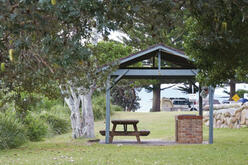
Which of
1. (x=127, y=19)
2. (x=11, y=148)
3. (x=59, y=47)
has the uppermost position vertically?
(x=127, y=19)

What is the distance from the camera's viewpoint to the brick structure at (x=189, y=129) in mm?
13070

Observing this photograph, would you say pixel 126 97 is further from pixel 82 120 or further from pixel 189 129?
pixel 189 129

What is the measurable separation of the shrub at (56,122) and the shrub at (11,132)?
387 cm

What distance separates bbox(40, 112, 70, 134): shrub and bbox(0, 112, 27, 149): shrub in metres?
3.87

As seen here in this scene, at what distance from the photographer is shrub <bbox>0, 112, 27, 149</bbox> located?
12425 millimetres

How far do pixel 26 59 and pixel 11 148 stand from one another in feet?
25.3

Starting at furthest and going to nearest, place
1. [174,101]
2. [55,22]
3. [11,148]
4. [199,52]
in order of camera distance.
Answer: [174,101] < [11,148] < [199,52] < [55,22]

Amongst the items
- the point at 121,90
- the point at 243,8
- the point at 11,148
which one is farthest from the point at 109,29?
the point at 121,90

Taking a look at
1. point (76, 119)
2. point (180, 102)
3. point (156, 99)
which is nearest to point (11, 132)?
point (76, 119)

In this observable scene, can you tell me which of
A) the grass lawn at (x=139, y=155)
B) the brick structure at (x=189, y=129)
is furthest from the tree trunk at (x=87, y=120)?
the brick structure at (x=189, y=129)

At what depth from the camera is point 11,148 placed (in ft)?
40.7

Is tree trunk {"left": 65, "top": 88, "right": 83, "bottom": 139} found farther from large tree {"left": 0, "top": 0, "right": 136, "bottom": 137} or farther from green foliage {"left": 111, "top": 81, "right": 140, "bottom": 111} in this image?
green foliage {"left": 111, "top": 81, "right": 140, "bottom": 111}

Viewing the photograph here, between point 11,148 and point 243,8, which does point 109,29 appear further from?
point 11,148

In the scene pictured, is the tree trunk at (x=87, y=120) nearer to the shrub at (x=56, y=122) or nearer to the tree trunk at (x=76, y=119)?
the tree trunk at (x=76, y=119)
